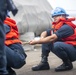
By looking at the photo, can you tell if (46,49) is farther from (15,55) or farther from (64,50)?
(15,55)

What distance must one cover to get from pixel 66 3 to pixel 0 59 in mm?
9089

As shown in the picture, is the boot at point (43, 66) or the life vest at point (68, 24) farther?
the boot at point (43, 66)

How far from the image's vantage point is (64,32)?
193 inches

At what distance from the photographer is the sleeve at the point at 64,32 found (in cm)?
489

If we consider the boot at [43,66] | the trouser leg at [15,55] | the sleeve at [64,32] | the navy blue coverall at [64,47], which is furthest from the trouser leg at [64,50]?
the trouser leg at [15,55]

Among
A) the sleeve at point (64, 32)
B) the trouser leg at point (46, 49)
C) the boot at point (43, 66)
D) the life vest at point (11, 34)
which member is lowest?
the boot at point (43, 66)

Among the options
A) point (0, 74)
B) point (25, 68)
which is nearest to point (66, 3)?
point (25, 68)

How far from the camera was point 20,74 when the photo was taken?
4879mm

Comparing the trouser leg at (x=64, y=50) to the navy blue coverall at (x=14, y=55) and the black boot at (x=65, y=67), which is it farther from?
the navy blue coverall at (x=14, y=55)

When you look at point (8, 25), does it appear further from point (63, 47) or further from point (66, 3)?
point (66, 3)

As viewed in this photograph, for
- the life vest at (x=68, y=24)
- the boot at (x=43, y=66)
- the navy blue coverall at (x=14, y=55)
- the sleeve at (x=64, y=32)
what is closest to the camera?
the navy blue coverall at (x=14, y=55)

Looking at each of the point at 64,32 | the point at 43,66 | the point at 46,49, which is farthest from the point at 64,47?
the point at 43,66

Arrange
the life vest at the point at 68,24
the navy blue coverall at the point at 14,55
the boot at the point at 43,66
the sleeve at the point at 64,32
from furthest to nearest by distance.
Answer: the boot at the point at 43,66 → the life vest at the point at 68,24 → the sleeve at the point at 64,32 → the navy blue coverall at the point at 14,55

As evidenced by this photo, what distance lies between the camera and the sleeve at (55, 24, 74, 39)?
16.1 feet
